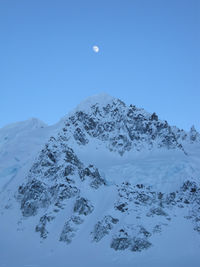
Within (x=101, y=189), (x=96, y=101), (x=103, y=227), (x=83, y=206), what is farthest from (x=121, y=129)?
(x=103, y=227)

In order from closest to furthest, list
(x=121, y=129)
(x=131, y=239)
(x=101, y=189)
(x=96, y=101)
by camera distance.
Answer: (x=131, y=239), (x=101, y=189), (x=121, y=129), (x=96, y=101)

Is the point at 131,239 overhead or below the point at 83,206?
below

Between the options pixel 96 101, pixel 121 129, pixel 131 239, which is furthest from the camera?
pixel 96 101

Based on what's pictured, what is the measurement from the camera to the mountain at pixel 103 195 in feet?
246

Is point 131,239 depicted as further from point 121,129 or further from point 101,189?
point 121,129

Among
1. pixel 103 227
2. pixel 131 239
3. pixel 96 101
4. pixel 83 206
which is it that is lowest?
pixel 131 239

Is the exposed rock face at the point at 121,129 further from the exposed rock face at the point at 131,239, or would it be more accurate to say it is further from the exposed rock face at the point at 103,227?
the exposed rock face at the point at 131,239

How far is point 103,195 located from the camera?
9281 cm

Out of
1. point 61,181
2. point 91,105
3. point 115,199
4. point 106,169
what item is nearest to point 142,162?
point 106,169

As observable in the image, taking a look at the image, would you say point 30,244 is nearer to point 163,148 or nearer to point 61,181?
point 61,181

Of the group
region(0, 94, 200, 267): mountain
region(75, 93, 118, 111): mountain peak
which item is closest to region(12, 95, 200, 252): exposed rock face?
region(0, 94, 200, 267): mountain

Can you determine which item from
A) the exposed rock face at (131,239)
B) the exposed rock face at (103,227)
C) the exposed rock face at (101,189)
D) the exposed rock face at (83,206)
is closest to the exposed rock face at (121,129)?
the exposed rock face at (101,189)

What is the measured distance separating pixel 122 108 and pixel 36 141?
37591 millimetres

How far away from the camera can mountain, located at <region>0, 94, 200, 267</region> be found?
74875mm
